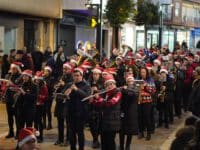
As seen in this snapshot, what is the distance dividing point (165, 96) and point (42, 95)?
416 centimetres

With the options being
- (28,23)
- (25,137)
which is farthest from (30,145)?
(28,23)

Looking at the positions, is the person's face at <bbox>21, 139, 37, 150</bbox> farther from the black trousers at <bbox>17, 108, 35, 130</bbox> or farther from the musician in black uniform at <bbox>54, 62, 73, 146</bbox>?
the black trousers at <bbox>17, 108, 35, 130</bbox>

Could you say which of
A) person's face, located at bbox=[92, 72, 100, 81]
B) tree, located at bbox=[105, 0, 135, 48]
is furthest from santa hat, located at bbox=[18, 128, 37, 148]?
tree, located at bbox=[105, 0, 135, 48]

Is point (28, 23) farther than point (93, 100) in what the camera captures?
Yes

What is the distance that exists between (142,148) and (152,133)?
2.23 m

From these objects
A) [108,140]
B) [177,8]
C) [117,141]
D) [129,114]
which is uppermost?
[177,8]

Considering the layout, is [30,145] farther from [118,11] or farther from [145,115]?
[118,11]

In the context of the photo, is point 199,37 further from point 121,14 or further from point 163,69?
point 163,69

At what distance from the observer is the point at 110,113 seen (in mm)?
11414

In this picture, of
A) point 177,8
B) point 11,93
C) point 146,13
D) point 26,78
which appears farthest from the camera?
point 177,8

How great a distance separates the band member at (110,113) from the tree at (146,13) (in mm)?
34678

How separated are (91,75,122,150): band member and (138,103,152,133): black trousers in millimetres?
3378

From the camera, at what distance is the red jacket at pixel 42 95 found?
14027mm

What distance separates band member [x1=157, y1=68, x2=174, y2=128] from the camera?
1669cm
